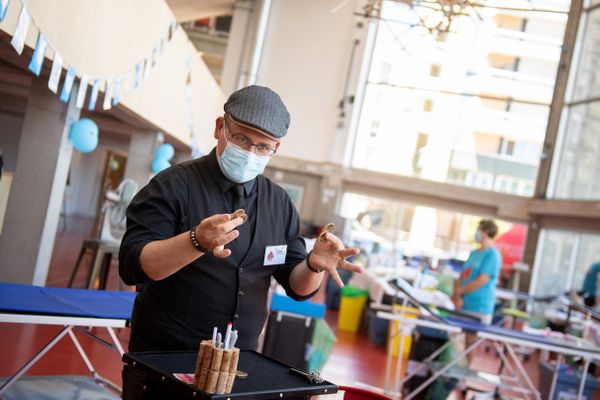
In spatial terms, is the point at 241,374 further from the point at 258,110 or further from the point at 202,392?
the point at 258,110

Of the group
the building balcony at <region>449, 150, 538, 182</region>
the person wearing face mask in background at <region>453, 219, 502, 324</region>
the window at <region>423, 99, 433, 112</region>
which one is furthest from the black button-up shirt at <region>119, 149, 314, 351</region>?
the window at <region>423, 99, 433, 112</region>

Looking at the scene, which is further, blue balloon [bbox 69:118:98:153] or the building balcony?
the building balcony

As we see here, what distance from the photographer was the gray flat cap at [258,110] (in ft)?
6.10

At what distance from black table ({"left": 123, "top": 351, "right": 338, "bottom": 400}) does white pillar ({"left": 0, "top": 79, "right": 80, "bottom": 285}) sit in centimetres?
465

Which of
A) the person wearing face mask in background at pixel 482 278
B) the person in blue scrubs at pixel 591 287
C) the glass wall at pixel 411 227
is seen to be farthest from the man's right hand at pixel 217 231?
the glass wall at pixel 411 227

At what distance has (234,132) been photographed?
192 cm

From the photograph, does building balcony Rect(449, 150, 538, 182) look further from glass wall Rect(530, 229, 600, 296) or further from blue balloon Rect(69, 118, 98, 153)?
blue balloon Rect(69, 118, 98, 153)

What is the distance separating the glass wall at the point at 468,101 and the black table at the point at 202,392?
15.3 metres

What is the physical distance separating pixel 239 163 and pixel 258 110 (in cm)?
16

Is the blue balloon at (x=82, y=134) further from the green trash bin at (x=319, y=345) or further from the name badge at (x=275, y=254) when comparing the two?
the name badge at (x=275, y=254)

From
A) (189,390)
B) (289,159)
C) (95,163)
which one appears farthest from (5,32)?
(95,163)

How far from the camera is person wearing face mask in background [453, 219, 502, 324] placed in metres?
6.08

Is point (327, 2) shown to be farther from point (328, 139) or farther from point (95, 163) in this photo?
point (95, 163)

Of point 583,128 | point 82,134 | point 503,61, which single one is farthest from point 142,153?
point 503,61
